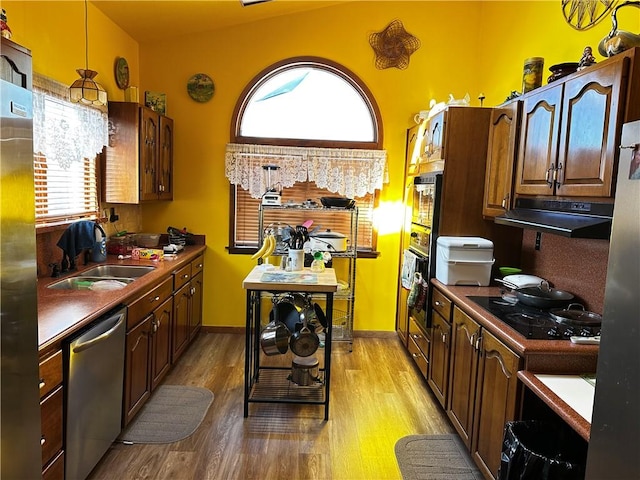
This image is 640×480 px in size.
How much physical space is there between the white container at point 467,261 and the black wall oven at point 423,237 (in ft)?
0.77

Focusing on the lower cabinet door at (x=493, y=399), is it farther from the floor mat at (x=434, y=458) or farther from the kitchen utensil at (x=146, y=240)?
the kitchen utensil at (x=146, y=240)

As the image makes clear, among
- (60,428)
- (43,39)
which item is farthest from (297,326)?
(43,39)

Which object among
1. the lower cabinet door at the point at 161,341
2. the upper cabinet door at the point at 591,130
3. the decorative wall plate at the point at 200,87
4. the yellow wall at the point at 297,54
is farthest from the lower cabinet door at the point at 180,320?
the upper cabinet door at the point at 591,130

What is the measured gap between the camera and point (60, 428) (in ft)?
6.08

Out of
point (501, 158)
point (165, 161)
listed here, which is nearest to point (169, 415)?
point (165, 161)

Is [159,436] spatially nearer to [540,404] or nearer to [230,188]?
[540,404]

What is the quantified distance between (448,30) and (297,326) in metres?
3.16

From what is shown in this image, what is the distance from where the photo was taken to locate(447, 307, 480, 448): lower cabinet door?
2361mm

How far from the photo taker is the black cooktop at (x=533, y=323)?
1.98m

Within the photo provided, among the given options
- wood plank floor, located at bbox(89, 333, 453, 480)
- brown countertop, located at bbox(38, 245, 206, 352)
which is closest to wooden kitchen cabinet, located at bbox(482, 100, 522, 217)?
wood plank floor, located at bbox(89, 333, 453, 480)

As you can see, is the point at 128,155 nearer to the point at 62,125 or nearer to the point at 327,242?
the point at 62,125

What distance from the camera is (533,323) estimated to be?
2.15 m

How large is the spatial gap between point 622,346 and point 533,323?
1.19m

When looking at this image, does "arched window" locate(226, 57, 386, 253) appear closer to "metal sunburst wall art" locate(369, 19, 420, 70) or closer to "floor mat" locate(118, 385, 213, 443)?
"metal sunburst wall art" locate(369, 19, 420, 70)
